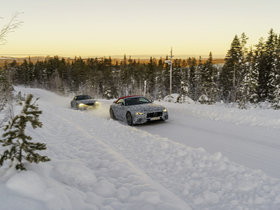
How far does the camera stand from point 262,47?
47.3 metres

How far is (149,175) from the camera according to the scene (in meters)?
4.53

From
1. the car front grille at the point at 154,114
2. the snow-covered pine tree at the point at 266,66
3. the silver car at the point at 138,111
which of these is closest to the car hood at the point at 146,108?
the silver car at the point at 138,111

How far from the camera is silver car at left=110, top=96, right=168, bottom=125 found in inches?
410

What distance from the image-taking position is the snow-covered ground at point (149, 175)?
119 inches

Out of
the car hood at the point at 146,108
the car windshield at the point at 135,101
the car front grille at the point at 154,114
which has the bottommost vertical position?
the car front grille at the point at 154,114

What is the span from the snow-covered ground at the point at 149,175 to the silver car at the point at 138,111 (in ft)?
7.34

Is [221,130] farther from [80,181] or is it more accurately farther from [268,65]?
[268,65]

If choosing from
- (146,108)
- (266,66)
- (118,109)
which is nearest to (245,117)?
(146,108)

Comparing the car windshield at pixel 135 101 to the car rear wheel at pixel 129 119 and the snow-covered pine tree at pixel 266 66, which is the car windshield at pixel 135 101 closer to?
the car rear wheel at pixel 129 119

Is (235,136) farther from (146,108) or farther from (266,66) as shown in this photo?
(266,66)

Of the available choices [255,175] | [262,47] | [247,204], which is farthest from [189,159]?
[262,47]

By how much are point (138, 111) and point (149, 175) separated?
19.9 ft

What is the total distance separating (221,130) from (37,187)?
7.89 meters

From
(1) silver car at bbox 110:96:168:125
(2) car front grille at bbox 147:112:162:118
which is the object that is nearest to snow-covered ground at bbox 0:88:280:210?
(1) silver car at bbox 110:96:168:125
